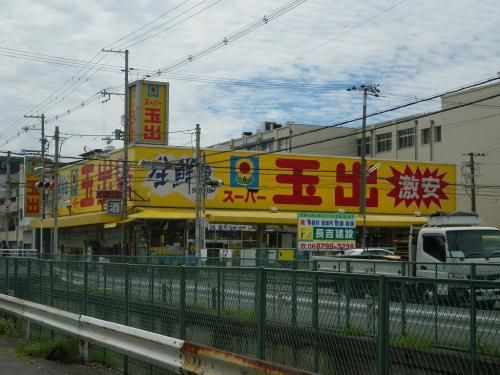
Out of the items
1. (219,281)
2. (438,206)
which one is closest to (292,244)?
(438,206)

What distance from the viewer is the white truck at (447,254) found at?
1592cm

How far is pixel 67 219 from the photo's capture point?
52250mm

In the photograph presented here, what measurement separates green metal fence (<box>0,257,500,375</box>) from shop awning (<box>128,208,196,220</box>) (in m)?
31.3

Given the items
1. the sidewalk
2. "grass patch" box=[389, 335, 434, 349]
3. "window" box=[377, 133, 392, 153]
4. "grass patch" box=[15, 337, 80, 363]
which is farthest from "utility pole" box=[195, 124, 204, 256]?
"window" box=[377, 133, 392, 153]

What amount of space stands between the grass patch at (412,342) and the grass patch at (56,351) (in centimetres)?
703

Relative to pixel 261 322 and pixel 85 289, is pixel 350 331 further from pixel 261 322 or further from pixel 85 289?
pixel 85 289

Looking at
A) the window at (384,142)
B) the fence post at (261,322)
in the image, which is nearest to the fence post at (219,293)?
the fence post at (261,322)

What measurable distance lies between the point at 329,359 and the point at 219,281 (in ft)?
7.41

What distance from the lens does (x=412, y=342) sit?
5750 mm

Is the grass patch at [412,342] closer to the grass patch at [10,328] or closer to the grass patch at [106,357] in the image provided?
the grass patch at [106,357]

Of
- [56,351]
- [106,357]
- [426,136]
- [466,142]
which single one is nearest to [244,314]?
[106,357]

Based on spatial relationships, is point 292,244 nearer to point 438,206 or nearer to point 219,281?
point 438,206

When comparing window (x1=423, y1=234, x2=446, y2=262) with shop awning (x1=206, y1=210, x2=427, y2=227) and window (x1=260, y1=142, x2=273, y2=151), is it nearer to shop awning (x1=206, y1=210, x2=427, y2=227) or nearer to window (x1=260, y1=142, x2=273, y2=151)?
shop awning (x1=206, y1=210, x2=427, y2=227)

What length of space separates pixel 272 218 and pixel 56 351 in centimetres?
3382
